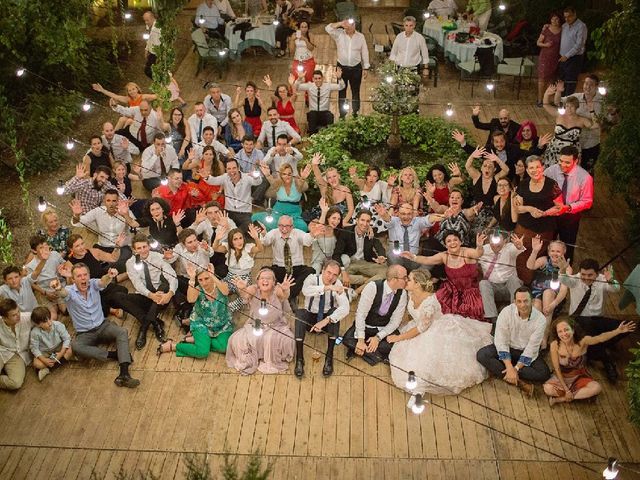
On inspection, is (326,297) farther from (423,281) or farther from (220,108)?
(220,108)

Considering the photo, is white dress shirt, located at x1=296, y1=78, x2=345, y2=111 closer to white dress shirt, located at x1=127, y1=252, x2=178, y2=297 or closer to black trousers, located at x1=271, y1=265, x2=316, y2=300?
black trousers, located at x1=271, y1=265, x2=316, y2=300

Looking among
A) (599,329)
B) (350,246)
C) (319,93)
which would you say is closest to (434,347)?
(599,329)

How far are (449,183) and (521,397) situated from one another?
249 cm

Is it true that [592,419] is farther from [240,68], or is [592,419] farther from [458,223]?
[240,68]

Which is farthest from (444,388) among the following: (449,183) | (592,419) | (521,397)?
(449,183)

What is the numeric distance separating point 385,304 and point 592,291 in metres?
1.65

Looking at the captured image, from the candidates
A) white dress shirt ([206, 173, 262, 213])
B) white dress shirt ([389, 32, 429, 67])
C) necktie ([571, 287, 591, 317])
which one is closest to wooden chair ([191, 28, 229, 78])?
white dress shirt ([389, 32, 429, 67])

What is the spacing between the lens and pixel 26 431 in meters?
5.94

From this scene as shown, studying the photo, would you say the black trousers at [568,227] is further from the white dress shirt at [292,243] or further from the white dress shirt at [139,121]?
the white dress shirt at [139,121]

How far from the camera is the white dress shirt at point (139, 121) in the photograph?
9.05m

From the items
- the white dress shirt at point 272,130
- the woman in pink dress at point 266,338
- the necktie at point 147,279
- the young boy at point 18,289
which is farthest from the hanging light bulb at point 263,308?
the white dress shirt at point 272,130

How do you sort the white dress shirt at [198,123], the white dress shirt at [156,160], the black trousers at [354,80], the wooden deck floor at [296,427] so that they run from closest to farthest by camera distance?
the wooden deck floor at [296,427]
the white dress shirt at [156,160]
the white dress shirt at [198,123]
the black trousers at [354,80]

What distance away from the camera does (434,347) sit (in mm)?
6227

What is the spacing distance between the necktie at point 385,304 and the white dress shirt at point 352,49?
14.3 feet
